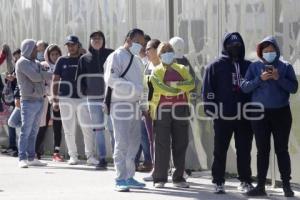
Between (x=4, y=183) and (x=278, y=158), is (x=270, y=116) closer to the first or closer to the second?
(x=278, y=158)

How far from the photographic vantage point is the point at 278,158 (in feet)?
29.1

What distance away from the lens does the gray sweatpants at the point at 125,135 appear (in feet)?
31.1

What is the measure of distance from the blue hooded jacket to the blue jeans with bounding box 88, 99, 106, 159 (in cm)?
350

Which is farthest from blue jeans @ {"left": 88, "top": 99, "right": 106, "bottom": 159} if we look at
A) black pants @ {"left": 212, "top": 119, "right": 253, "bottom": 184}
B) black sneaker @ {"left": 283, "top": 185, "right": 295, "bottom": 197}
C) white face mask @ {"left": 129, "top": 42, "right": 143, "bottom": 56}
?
black sneaker @ {"left": 283, "top": 185, "right": 295, "bottom": 197}

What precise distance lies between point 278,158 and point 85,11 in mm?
5752

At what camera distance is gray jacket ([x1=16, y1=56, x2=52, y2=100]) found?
1178 centimetres

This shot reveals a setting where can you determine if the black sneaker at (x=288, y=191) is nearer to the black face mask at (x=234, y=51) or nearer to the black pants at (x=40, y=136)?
the black face mask at (x=234, y=51)

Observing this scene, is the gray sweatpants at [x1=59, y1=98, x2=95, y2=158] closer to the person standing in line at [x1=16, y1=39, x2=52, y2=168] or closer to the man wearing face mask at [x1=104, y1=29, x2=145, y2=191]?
the person standing in line at [x1=16, y1=39, x2=52, y2=168]

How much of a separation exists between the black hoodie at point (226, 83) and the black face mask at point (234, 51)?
4 cm

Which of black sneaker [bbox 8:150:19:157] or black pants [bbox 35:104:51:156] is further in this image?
black sneaker [bbox 8:150:19:157]

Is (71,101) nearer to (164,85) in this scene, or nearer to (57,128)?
(57,128)

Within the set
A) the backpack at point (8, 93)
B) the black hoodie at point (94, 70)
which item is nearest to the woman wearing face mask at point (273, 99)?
the black hoodie at point (94, 70)

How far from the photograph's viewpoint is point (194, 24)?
438 inches

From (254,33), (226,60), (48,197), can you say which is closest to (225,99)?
(226,60)
